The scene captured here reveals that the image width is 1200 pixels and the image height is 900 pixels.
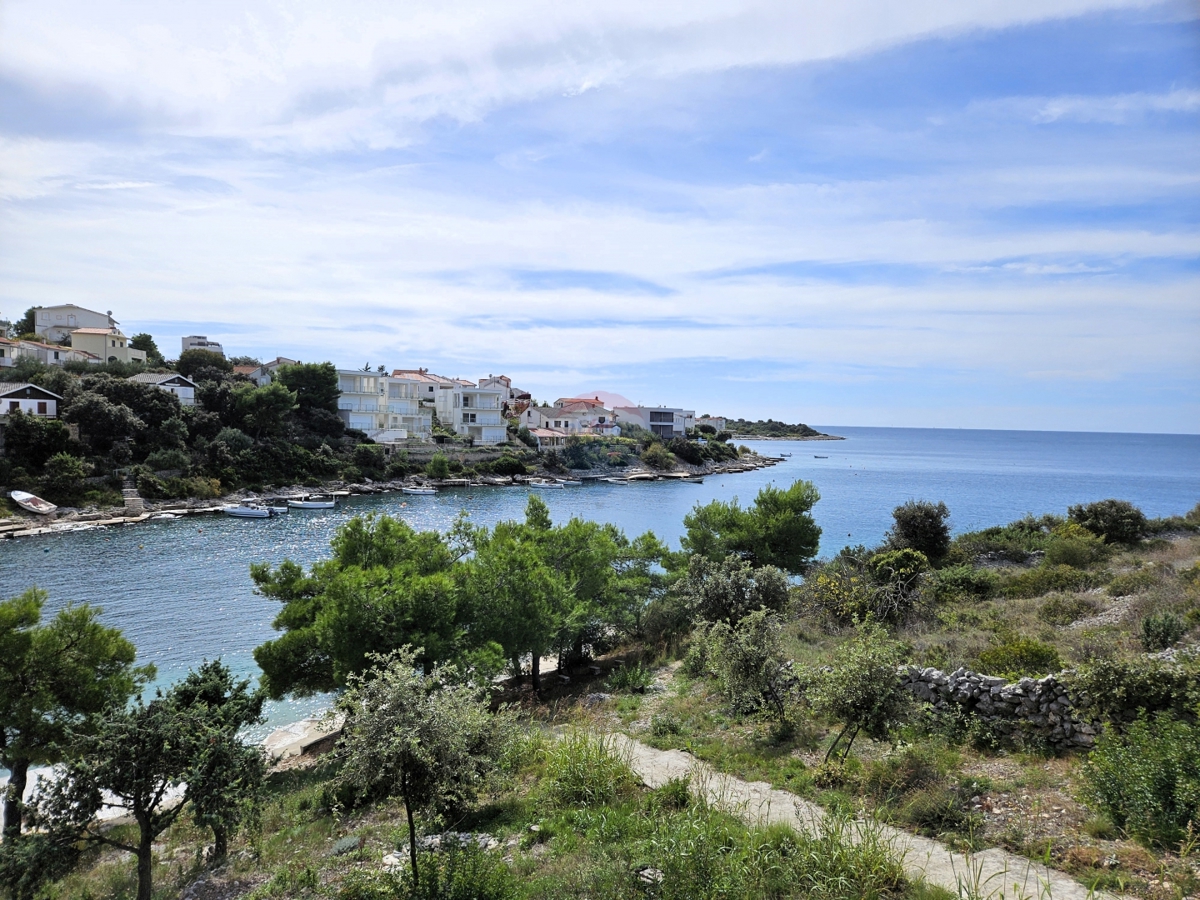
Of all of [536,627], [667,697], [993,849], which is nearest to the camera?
[993,849]

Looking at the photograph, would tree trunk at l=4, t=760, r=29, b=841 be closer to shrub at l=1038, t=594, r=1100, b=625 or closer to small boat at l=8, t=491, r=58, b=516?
shrub at l=1038, t=594, r=1100, b=625

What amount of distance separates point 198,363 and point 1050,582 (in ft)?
277

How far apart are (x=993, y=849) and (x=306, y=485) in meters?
64.1

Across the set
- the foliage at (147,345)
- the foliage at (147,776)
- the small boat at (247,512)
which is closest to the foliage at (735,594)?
the foliage at (147,776)

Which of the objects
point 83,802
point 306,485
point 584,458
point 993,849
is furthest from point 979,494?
point 83,802

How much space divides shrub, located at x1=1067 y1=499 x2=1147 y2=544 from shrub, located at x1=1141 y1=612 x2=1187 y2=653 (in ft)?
57.9

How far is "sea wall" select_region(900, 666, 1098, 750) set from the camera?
9.05 metres

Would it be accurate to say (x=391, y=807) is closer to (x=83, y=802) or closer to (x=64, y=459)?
(x=83, y=802)

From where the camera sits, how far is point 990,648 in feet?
39.5

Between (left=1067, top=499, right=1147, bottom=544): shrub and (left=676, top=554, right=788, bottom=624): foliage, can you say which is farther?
(left=1067, top=499, right=1147, bottom=544): shrub

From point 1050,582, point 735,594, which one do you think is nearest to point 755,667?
point 735,594

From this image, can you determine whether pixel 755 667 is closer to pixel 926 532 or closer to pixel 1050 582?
pixel 1050 582

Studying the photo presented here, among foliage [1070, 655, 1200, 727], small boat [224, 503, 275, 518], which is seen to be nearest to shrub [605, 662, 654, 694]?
foliage [1070, 655, 1200, 727]

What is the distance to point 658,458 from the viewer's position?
93.6m
